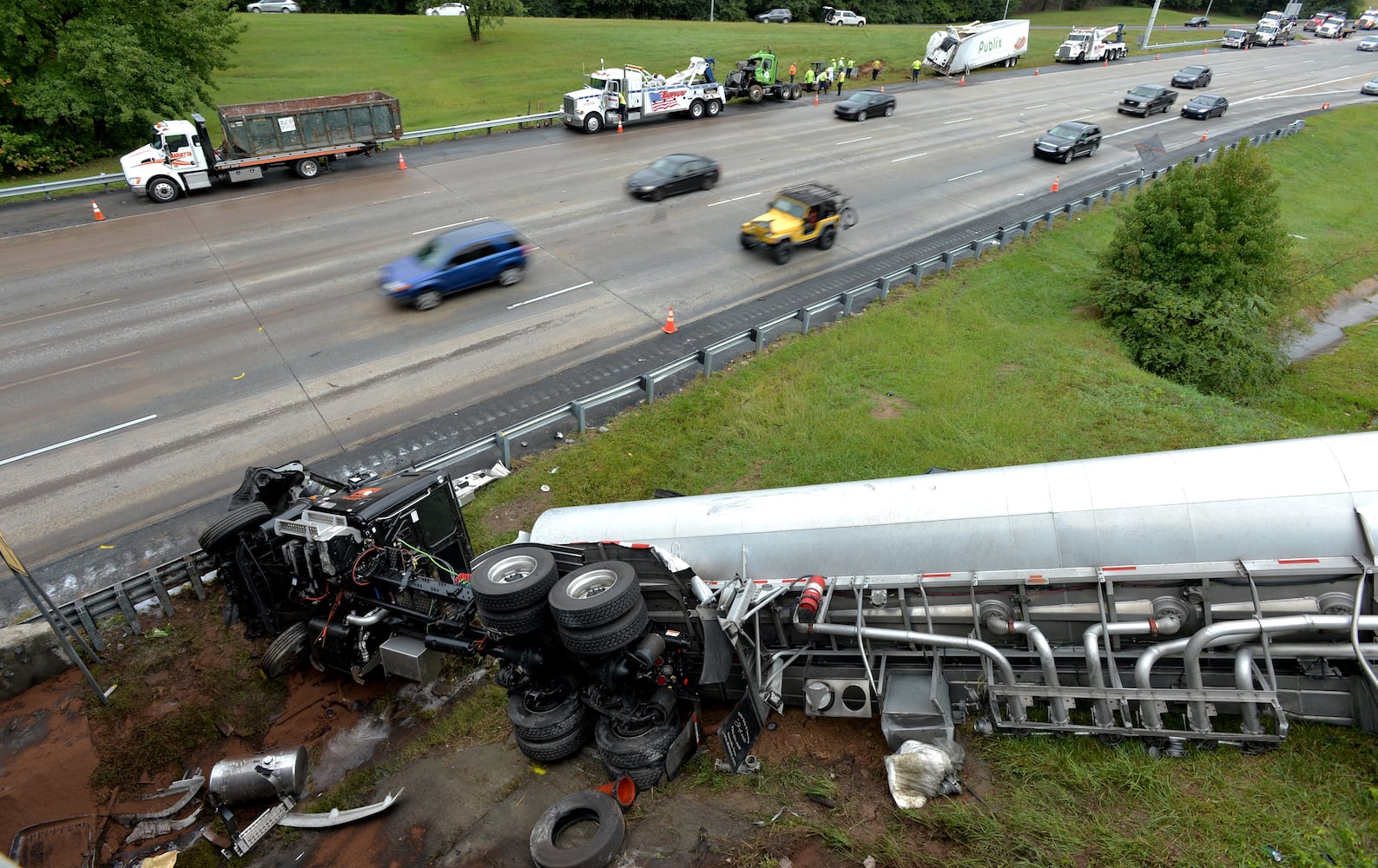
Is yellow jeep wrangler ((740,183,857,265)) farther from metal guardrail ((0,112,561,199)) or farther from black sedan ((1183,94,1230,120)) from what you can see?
black sedan ((1183,94,1230,120))

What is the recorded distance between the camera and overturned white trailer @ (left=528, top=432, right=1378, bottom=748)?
6805 mm

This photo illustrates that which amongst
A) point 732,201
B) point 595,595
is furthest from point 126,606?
point 732,201

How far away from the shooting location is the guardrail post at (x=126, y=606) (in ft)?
32.8

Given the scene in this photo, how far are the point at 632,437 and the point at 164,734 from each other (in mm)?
8113

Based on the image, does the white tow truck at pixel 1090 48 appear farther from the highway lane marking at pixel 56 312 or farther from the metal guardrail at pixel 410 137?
the highway lane marking at pixel 56 312

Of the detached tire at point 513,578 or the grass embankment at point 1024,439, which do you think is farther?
the detached tire at point 513,578

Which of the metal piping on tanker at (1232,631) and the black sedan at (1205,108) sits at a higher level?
the metal piping on tanker at (1232,631)

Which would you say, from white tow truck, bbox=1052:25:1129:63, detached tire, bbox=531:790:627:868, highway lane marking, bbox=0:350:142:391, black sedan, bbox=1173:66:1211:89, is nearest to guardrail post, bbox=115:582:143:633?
detached tire, bbox=531:790:627:868

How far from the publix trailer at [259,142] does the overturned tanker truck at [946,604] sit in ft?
71.7

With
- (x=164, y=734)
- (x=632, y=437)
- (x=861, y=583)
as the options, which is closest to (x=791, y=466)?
(x=632, y=437)

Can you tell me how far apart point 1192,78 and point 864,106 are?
24611mm

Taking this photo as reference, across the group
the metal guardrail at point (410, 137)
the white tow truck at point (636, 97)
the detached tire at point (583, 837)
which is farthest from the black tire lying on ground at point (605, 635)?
the white tow truck at point (636, 97)

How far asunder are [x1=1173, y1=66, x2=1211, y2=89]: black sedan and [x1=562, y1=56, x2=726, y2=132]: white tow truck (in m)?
30.3

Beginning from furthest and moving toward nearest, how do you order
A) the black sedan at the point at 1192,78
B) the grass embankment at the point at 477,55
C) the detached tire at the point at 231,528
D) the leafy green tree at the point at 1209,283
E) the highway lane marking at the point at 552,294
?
the black sedan at the point at 1192,78 < the grass embankment at the point at 477,55 < the highway lane marking at the point at 552,294 < the leafy green tree at the point at 1209,283 < the detached tire at the point at 231,528
